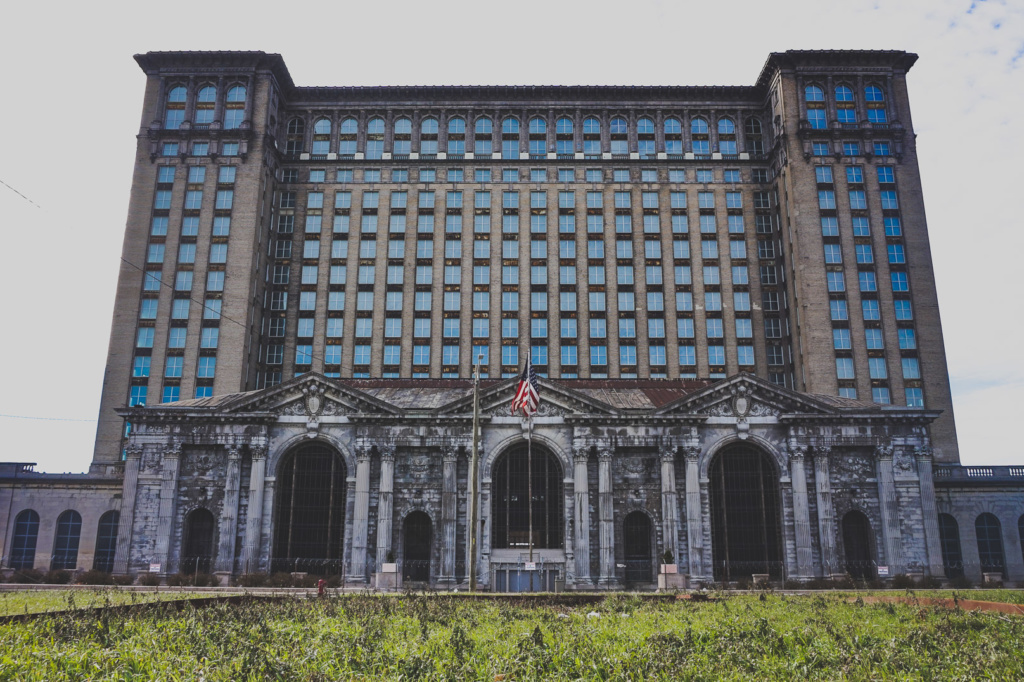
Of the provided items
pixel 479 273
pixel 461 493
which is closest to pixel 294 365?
pixel 479 273

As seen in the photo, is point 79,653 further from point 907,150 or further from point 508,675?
point 907,150

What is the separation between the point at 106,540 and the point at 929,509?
61387mm

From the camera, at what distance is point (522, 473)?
168 feet

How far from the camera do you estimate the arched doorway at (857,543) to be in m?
49.7

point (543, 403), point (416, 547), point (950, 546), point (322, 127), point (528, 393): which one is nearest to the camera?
point (528, 393)

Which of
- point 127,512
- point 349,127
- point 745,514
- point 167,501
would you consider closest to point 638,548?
point 745,514

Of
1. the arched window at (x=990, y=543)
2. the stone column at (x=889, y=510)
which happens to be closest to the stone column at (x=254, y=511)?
the stone column at (x=889, y=510)

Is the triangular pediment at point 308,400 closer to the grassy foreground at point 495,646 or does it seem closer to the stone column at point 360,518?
the stone column at point 360,518

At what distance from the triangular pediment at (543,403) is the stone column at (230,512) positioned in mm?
14051

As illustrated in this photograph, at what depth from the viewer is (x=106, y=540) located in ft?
202

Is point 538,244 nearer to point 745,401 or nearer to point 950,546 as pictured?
point 745,401

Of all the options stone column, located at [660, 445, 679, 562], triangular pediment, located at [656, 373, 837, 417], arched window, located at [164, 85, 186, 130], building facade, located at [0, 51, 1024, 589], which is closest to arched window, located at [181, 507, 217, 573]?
building facade, located at [0, 51, 1024, 589]

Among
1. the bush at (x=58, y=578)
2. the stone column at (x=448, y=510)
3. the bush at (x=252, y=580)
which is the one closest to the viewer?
the bush at (x=58, y=578)

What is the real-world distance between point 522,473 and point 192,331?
1523 inches
